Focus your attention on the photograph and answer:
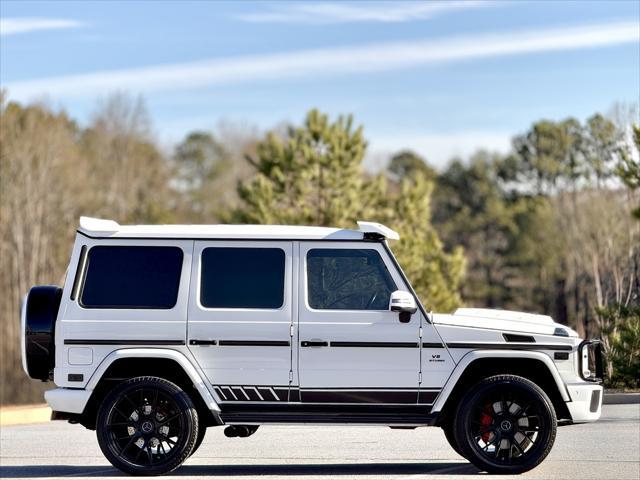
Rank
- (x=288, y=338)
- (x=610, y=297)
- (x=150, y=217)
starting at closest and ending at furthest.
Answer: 1. (x=288, y=338)
2. (x=610, y=297)
3. (x=150, y=217)

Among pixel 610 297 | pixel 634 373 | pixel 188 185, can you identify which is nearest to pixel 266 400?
pixel 634 373

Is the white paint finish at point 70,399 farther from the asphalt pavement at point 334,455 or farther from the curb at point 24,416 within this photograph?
the curb at point 24,416

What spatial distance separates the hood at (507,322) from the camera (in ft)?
34.2

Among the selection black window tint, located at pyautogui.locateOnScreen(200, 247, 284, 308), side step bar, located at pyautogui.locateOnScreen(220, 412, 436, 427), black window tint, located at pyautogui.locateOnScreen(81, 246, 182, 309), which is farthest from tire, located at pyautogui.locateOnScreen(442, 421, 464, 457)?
black window tint, located at pyautogui.locateOnScreen(81, 246, 182, 309)

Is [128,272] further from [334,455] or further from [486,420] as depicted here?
[486,420]

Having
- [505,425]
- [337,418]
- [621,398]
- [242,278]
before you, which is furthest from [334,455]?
[621,398]

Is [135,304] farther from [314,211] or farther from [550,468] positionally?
[314,211]

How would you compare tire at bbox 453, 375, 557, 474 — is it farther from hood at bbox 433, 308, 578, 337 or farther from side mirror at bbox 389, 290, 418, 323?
side mirror at bbox 389, 290, 418, 323

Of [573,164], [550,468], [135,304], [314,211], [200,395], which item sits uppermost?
[573,164]

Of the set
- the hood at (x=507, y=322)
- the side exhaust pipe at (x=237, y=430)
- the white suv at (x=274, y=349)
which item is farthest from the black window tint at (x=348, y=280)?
the side exhaust pipe at (x=237, y=430)

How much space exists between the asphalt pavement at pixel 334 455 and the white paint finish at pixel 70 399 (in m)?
0.73

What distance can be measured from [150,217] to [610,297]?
4991 centimetres

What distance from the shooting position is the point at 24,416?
1811cm

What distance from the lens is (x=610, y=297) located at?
72.8 feet
